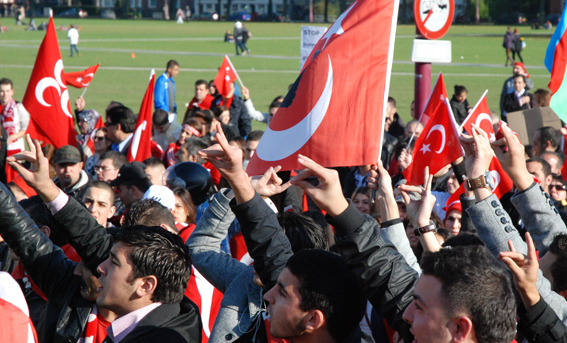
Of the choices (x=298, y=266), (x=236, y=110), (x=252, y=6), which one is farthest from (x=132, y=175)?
(x=252, y=6)

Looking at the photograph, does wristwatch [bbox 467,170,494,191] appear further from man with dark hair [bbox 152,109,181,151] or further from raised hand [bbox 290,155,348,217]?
man with dark hair [bbox 152,109,181,151]

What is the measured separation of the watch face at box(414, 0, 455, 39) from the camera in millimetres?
7527

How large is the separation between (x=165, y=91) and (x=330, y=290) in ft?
36.2

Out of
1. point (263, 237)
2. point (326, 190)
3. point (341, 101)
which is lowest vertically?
point (263, 237)

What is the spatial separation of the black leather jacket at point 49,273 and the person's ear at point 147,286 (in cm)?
55

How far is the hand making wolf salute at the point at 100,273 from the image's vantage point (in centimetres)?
260

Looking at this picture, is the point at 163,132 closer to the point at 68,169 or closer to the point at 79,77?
the point at 79,77

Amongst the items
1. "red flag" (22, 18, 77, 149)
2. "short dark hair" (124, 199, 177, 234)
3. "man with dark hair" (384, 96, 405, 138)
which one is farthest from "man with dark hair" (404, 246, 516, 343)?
"man with dark hair" (384, 96, 405, 138)

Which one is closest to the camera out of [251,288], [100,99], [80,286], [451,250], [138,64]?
[451,250]

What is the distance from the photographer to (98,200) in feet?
14.9

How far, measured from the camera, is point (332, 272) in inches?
94.7

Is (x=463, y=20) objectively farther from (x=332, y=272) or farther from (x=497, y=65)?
A: (x=332, y=272)

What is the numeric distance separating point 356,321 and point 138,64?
29.0m

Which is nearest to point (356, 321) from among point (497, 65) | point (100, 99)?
point (100, 99)
